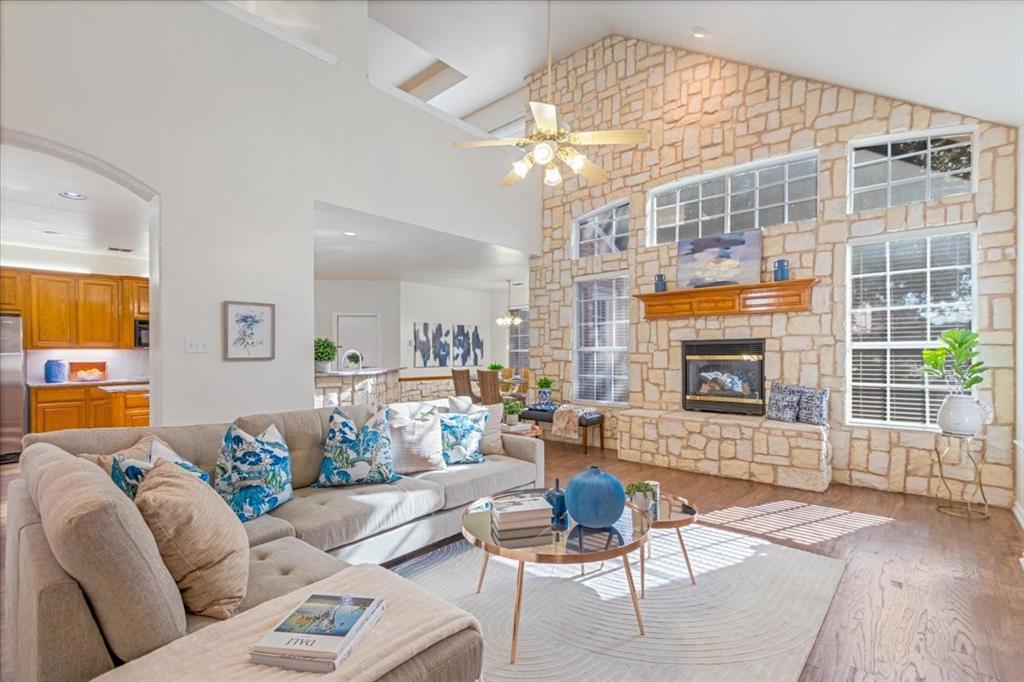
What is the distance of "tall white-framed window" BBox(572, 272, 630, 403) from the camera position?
6.41 metres

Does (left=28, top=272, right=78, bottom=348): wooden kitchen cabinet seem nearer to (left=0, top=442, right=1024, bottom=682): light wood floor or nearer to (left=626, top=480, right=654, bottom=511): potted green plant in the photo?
(left=0, top=442, right=1024, bottom=682): light wood floor

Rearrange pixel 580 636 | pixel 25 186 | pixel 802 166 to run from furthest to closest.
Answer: pixel 802 166 → pixel 25 186 → pixel 580 636

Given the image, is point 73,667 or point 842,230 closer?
point 73,667

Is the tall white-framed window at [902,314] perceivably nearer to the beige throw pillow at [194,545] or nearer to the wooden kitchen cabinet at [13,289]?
the beige throw pillow at [194,545]

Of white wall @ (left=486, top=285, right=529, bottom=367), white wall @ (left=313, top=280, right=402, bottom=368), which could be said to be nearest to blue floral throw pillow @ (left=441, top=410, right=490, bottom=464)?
white wall @ (left=313, top=280, right=402, bottom=368)

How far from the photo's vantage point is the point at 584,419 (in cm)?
602

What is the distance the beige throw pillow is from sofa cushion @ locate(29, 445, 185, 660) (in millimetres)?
128

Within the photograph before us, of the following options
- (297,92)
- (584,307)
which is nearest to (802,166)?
(584,307)

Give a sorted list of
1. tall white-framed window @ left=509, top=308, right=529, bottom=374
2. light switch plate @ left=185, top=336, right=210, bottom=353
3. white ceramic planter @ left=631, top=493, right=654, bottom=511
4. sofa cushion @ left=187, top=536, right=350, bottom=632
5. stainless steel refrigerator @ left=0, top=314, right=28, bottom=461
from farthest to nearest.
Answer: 1. tall white-framed window @ left=509, top=308, right=529, bottom=374
2. stainless steel refrigerator @ left=0, top=314, right=28, bottom=461
3. light switch plate @ left=185, top=336, right=210, bottom=353
4. white ceramic planter @ left=631, top=493, right=654, bottom=511
5. sofa cushion @ left=187, top=536, right=350, bottom=632

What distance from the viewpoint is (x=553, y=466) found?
17.6ft

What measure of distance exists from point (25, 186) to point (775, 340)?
6.88m

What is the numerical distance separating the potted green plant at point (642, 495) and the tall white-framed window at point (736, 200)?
3776 millimetres

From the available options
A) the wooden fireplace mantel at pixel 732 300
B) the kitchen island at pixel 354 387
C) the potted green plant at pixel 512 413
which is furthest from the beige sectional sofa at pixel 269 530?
the wooden fireplace mantel at pixel 732 300

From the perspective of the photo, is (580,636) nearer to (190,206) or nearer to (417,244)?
(190,206)
